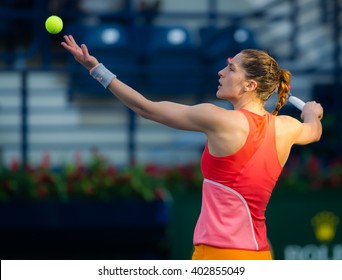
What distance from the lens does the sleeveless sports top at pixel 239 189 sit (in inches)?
167

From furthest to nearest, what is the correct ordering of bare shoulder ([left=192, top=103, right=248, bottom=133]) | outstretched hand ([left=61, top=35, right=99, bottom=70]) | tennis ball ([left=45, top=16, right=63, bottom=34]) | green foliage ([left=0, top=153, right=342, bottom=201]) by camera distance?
green foliage ([left=0, top=153, right=342, bottom=201]) → tennis ball ([left=45, top=16, right=63, bottom=34]) → outstretched hand ([left=61, top=35, right=99, bottom=70]) → bare shoulder ([left=192, top=103, right=248, bottom=133])

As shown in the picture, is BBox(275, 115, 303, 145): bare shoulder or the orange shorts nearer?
the orange shorts

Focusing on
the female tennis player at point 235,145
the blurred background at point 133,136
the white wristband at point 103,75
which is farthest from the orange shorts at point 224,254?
the blurred background at point 133,136

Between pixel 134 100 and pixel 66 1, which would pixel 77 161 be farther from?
pixel 134 100

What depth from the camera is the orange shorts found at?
4273mm

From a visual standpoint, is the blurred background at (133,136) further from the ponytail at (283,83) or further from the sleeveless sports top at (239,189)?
the sleeveless sports top at (239,189)

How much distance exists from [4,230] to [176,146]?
6.40 ft

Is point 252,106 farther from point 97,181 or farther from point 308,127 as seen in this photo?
point 97,181

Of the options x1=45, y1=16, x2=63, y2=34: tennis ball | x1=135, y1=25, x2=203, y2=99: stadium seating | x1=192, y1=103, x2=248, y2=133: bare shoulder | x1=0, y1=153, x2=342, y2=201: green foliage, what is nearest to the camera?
x1=192, y1=103, x2=248, y2=133: bare shoulder

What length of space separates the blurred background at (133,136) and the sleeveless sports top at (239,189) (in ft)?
12.1

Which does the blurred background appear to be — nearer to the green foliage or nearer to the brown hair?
the green foliage

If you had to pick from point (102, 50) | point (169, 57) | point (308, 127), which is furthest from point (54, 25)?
point (169, 57)

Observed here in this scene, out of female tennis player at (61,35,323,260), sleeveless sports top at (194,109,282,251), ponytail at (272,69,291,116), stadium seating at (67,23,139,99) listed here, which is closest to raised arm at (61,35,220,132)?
female tennis player at (61,35,323,260)
